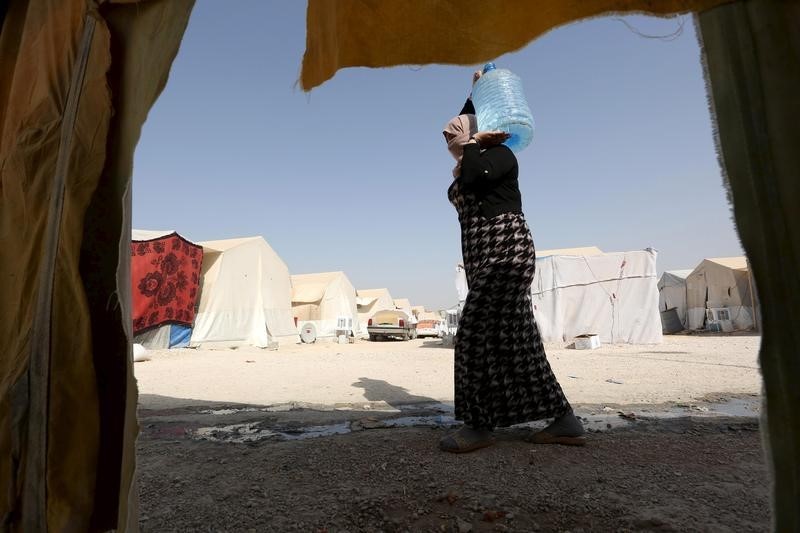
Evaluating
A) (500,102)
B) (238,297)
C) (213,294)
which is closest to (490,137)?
(500,102)

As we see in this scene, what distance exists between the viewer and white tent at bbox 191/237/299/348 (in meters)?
12.9

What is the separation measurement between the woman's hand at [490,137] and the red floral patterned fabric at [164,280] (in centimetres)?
1112

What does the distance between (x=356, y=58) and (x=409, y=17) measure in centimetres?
21

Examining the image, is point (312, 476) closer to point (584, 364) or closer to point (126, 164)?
point (126, 164)

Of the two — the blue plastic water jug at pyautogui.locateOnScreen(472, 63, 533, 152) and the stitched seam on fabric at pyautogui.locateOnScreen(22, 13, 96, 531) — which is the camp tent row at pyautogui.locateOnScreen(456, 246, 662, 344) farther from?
the stitched seam on fabric at pyautogui.locateOnScreen(22, 13, 96, 531)

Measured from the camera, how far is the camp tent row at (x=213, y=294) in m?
11.0

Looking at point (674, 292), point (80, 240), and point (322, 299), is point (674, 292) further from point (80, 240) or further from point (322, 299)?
point (80, 240)

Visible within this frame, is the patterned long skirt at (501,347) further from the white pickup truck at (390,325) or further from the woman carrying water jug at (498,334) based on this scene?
the white pickup truck at (390,325)

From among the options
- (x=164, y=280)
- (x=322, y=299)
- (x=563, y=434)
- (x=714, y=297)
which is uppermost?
(x=322, y=299)

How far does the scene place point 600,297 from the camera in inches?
440

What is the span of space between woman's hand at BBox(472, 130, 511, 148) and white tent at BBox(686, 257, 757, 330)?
1766 centimetres

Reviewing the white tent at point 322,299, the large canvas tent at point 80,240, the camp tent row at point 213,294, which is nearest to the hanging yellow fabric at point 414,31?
the large canvas tent at point 80,240

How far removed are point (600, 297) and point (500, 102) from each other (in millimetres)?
9975

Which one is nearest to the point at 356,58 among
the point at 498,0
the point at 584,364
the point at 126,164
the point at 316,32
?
the point at 316,32
